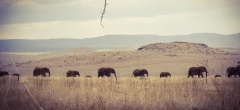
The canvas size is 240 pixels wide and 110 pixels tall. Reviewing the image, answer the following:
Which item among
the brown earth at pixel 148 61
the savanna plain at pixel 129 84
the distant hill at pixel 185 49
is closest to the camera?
the savanna plain at pixel 129 84

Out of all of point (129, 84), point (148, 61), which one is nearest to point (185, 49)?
point (148, 61)

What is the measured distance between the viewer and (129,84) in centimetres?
1137

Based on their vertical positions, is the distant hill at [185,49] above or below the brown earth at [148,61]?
above

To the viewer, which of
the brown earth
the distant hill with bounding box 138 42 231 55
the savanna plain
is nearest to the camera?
the savanna plain

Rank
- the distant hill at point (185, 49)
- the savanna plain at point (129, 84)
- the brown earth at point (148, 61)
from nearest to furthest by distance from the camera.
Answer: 1. the savanna plain at point (129, 84)
2. the brown earth at point (148, 61)
3. the distant hill at point (185, 49)

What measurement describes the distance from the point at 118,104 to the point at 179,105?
3.90ft

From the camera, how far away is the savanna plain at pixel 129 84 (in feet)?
18.2

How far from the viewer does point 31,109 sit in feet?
16.1

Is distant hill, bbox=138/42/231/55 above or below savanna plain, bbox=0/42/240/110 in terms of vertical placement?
above

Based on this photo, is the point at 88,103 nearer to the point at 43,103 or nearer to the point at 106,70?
the point at 43,103

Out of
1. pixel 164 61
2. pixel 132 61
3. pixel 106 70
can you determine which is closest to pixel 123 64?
pixel 132 61

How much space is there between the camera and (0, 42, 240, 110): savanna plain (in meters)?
5.55

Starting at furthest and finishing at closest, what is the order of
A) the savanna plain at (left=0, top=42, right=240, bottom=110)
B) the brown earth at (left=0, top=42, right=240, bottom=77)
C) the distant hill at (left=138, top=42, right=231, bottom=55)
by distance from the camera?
the distant hill at (left=138, top=42, right=231, bottom=55), the brown earth at (left=0, top=42, right=240, bottom=77), the savanna plain at (left=0, top=42, right=240, bottom=110)

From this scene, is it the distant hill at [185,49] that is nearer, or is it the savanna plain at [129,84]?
the savanna plain at [129,84]
